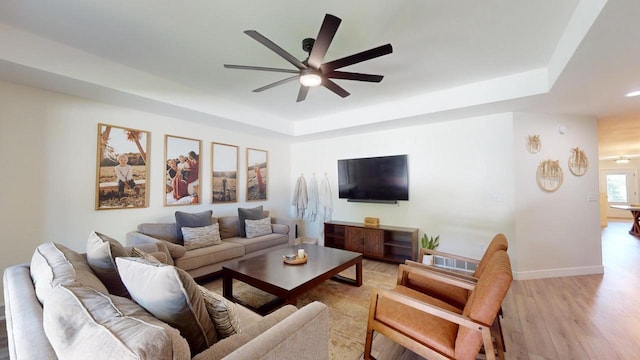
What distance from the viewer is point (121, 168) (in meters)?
3.17

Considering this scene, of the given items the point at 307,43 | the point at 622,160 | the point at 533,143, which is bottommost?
the point at 533,143

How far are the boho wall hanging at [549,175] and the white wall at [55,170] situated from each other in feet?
17.9

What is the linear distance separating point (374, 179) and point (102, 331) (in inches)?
165

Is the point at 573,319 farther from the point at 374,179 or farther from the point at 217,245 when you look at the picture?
the point at 217,245

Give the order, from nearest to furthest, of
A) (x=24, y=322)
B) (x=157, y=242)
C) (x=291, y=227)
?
(x=24, y=322), (x=157, y=242), (x=291, y=227)

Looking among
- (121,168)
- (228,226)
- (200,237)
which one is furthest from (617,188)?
(121,168)

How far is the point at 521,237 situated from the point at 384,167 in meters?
2.20

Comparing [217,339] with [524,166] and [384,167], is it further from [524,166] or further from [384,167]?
[524,166]

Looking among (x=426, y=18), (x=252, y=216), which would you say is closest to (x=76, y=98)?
(x=252, y=216)

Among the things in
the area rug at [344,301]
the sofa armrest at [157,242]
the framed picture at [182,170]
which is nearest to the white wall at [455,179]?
the area rug at [344,301]

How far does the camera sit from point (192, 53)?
249 centimetres

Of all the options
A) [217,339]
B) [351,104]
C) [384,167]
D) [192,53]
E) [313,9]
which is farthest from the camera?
[384,167]

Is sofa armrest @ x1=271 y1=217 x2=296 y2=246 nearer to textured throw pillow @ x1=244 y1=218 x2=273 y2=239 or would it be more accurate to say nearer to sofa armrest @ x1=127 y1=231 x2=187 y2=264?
textured throw pillow @ x1=244 y1=218 x2=273 y2=239

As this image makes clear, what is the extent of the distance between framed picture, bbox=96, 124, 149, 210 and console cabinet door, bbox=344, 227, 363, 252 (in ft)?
10.4
